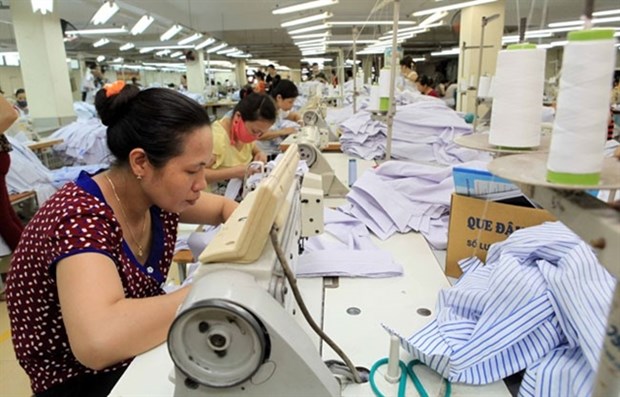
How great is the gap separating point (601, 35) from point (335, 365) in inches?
29.9

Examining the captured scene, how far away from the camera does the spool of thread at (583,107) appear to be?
1.74 feet

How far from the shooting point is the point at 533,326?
90 centimetres

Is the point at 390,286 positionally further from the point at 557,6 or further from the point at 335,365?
the point at 557,6

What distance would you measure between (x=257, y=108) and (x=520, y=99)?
223 cm

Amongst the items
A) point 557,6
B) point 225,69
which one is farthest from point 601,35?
point 225,69

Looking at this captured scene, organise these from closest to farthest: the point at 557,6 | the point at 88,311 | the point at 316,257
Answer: the point at 88,311 < the point at 316,257 < the point at 557,6

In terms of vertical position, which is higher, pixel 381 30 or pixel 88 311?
pixel 381 30

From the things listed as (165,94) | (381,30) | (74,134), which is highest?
(381,30)

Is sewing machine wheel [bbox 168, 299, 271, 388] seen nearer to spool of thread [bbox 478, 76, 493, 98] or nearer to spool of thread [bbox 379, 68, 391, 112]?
spool of thread [bbox 379, 68, 391, 112]

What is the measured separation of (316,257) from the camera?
4.79 feet

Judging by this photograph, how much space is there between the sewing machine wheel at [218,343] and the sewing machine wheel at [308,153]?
171 cm

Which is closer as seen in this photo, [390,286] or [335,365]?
[335,365]

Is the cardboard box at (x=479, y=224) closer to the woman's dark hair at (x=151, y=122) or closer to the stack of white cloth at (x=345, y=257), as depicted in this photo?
the stack of white cloth at (x=345, y=257)

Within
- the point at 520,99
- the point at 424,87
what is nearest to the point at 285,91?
the point at 424,87
